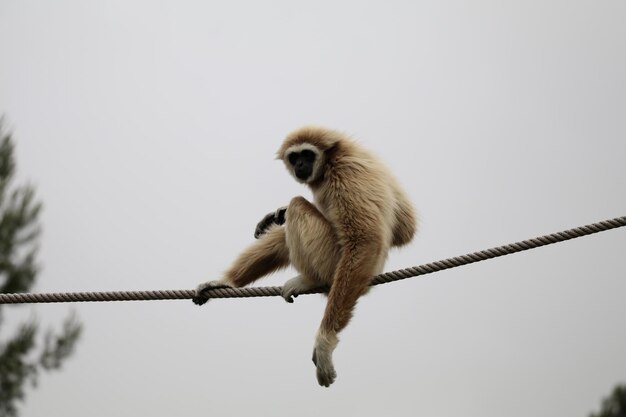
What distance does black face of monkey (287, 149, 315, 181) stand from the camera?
18.2 feet

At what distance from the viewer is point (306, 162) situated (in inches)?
220

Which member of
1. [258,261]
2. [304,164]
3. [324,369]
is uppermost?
[304,164]

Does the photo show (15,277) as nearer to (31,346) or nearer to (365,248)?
(31,346)

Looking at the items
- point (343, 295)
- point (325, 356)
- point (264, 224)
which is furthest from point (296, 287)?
point (264, 224)

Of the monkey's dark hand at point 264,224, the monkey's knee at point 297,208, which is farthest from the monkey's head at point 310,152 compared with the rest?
the monkey's knee at point 297,208

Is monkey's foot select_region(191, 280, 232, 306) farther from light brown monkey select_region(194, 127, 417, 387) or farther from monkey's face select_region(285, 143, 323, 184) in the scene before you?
monkey's face select_region(285, 143, 323, 184)

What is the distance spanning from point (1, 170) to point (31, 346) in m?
4.62

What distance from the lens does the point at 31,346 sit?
15.3 m

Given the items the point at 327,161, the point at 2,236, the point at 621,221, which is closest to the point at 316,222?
the point at 327,161

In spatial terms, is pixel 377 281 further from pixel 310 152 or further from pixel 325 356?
pixel 310 152

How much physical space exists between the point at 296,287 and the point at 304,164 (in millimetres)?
1136

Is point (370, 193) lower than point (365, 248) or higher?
higher

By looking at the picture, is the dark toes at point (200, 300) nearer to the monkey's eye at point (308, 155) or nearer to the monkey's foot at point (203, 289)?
the monkey's foot at point (203, 289)

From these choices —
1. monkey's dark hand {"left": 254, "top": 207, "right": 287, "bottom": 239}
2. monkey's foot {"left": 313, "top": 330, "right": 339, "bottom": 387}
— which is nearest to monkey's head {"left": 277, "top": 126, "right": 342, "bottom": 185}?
monkey's dark hand {"left": 254, "top": 207, "right": 287, "bottom": 239}
